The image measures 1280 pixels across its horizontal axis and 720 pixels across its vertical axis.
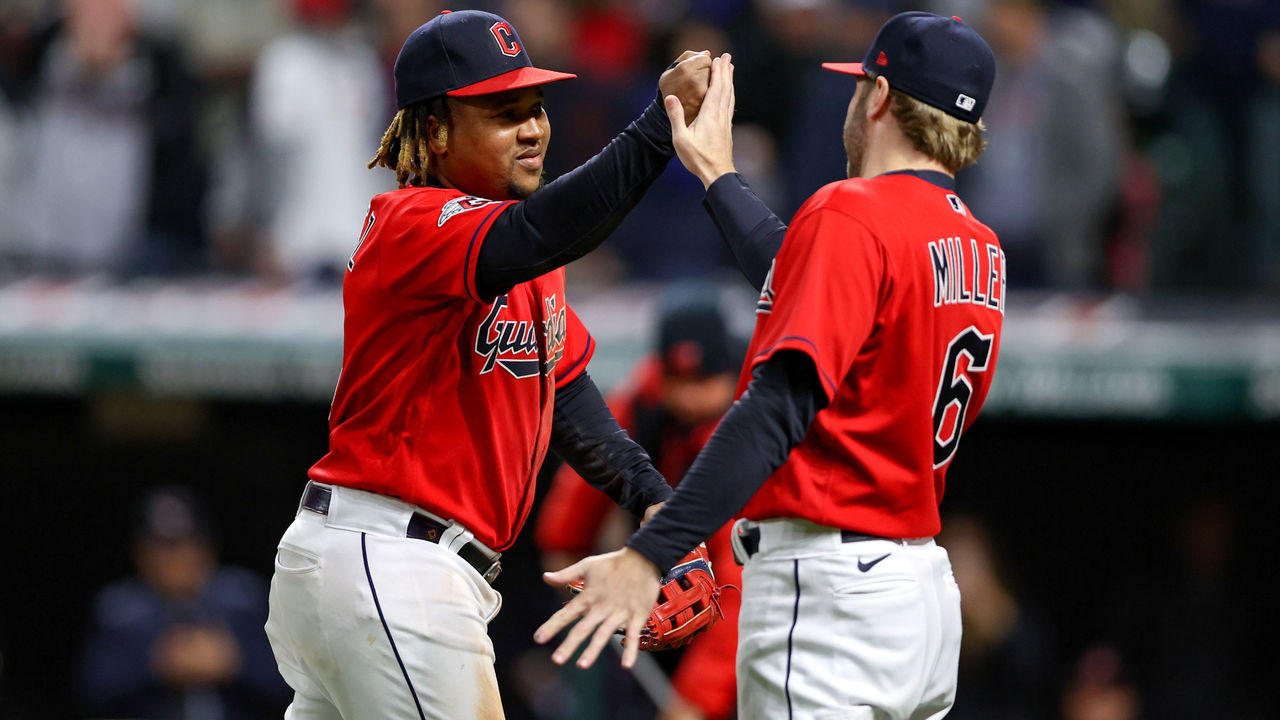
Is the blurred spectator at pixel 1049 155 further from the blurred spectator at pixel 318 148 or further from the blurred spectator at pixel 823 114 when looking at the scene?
the blurred spectator at pixel 318 148

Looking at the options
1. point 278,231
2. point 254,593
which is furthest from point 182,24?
point 254,593

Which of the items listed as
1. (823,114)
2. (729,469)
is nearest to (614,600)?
(729,469)

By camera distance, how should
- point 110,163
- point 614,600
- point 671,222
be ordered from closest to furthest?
point 614,600 < point 671,222 < point 110,163

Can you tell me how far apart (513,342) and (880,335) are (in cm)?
70

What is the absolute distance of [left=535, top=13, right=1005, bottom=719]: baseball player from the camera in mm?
2469

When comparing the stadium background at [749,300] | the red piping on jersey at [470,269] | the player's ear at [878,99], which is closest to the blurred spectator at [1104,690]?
the stadium background at [749,300]

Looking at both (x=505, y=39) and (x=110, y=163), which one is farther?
(x=110, y=163)

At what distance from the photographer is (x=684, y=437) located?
15.7 ft

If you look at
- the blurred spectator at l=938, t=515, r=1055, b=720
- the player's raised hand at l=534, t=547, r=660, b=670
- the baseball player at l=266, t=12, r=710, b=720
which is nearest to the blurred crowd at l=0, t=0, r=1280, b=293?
the blurred spectator at l=938, t=515, r=1055, b=720

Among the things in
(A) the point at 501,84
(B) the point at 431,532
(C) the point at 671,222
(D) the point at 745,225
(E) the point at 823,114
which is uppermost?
(A) the point at 501,84

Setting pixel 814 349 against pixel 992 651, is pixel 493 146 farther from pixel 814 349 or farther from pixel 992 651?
pixel 992 651

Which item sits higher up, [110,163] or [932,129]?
[932,129]

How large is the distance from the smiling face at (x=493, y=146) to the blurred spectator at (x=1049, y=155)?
4.01 meters

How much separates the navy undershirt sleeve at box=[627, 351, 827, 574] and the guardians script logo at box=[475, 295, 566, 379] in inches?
22.3
